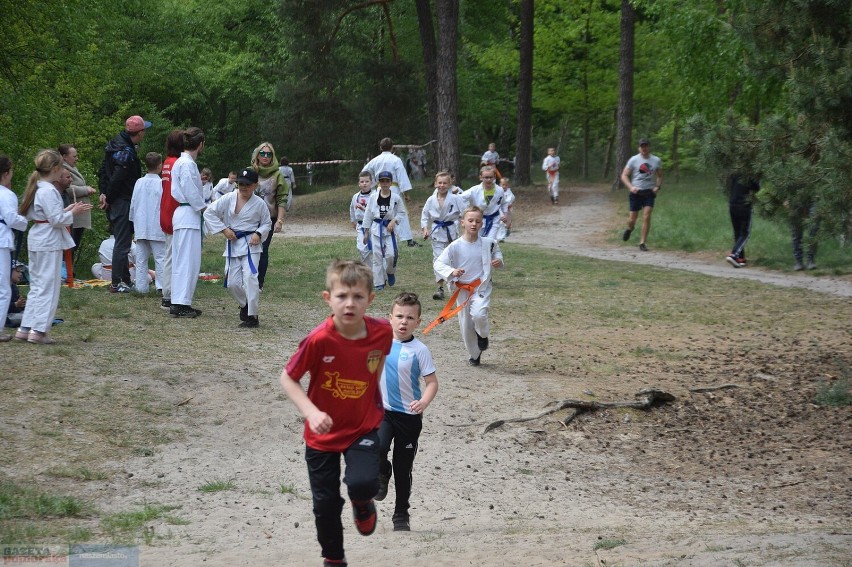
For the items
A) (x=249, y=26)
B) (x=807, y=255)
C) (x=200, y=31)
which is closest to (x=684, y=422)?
(x=807, y=255)

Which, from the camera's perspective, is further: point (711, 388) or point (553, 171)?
point (553, 171)

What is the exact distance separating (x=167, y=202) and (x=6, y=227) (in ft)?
9.65

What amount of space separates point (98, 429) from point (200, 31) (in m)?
39.6

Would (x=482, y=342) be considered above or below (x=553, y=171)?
below

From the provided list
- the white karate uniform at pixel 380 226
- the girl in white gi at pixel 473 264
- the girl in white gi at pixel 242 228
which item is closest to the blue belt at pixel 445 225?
the white karate uniform at pixel 380 226

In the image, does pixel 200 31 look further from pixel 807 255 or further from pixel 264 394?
pixel 264 394

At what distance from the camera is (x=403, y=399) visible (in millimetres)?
6723

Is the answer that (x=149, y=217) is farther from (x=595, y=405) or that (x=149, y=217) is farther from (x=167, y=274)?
(x=595, y=405)

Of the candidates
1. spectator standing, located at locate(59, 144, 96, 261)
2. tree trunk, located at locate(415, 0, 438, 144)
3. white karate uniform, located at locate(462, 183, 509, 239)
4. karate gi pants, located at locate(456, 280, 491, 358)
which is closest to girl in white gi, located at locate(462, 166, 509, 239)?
white karate uniform, located at locate(462, 183, 509, 239)

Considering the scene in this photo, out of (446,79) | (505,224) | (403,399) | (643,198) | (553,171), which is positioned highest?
(446,79)

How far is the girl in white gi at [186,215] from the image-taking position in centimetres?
1234

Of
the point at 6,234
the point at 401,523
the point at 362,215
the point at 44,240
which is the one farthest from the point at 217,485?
the point at 362,215

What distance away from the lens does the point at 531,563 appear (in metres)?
5.55

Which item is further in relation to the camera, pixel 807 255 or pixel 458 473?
pixel 807 255
